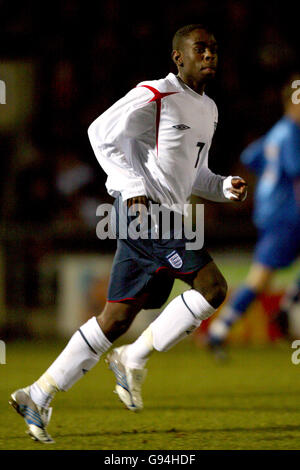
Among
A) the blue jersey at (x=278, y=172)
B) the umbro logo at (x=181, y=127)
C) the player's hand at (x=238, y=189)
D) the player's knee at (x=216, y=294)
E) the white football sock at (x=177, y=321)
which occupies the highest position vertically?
the blue jersey at (x=278, y=172)

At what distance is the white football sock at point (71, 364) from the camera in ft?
11.5

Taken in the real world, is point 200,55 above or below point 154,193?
above

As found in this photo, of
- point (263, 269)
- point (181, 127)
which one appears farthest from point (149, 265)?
point (263, 269)

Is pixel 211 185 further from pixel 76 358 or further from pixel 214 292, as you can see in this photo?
pixel 76 358

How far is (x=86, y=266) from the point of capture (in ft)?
27.9

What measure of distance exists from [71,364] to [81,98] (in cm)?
714

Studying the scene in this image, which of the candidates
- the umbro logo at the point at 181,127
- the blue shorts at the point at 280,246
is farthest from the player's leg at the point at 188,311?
the blue shorts at the point at 280,246

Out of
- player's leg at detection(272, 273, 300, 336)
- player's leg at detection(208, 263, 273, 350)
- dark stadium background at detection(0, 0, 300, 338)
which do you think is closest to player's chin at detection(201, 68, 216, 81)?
player's leg at detection(208, 263, 273, 350)

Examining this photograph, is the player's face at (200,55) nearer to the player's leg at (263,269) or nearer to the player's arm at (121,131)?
the player's arm at (121,131)

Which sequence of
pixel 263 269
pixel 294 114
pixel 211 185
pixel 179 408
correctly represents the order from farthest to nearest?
pixel 294 114 → pixel 263 269 → pixel 179 408 → pixel 211 185

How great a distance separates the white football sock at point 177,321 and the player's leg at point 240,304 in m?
2.59

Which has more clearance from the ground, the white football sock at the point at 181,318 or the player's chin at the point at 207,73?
the player's chin at the point at 207,73

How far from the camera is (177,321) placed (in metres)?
3.60
